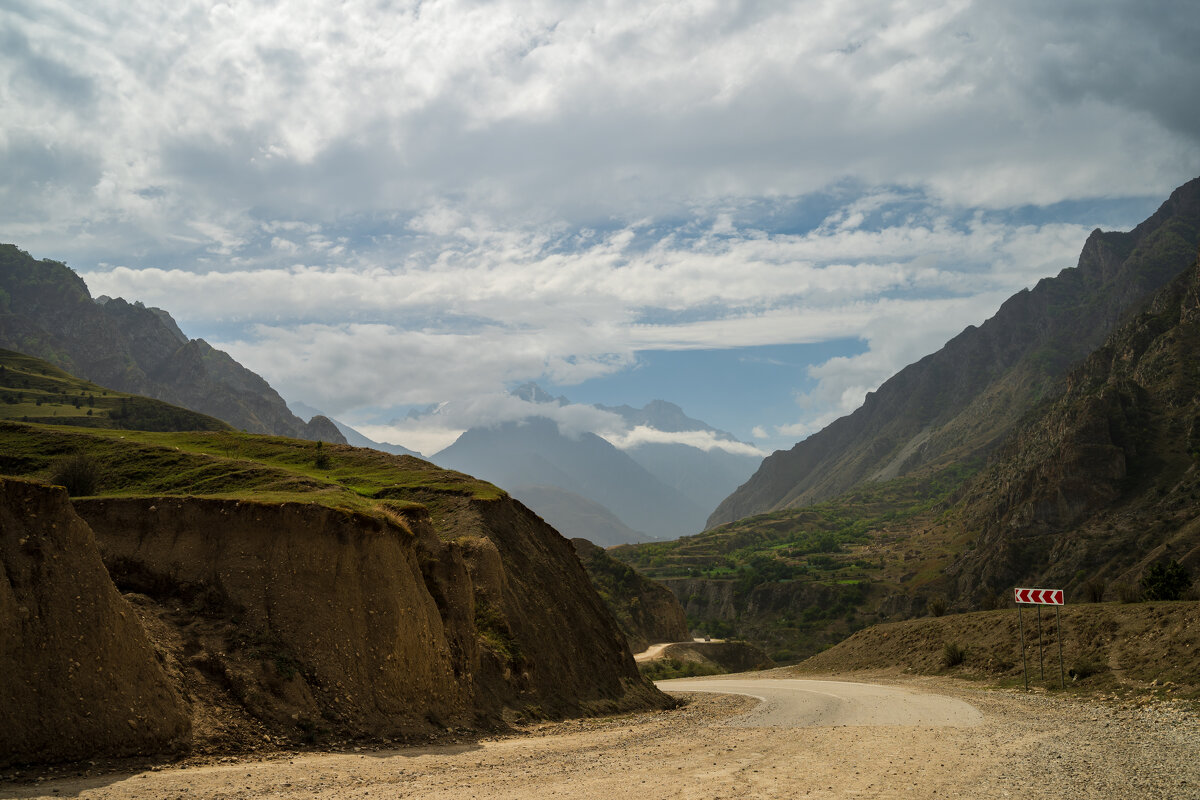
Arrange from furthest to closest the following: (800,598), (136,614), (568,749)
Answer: (800,598), (568,749), (136,614)

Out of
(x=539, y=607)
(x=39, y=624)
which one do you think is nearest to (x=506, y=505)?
(x=539, y=607)

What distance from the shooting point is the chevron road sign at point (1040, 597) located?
2958 centimetres

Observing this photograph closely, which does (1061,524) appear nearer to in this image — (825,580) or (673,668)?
(825,580)

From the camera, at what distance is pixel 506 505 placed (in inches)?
1378

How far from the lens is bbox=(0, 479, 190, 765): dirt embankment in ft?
43.2

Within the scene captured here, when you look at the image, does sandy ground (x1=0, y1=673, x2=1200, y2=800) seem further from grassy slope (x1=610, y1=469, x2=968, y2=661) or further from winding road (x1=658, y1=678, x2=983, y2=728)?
grassy slope (x1=610, y1=469, x2=968, y2=661)

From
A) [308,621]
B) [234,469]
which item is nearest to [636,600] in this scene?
[234,469]

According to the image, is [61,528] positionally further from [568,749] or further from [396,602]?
[568,749]

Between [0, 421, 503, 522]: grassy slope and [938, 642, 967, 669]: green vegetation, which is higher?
[0, 421, 503, 522]: grassy slope

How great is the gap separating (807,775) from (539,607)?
16362 mm

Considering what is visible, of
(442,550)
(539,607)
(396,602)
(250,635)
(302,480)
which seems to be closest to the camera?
(250,635)

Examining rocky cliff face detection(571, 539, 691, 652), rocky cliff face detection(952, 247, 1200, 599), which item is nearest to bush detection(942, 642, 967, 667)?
rocky cliff face detection(952, 247, 1200, 599)

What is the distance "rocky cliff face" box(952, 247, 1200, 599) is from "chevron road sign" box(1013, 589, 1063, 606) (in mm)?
59808

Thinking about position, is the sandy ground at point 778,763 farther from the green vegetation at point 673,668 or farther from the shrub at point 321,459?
the green vegetation at point 673,668
